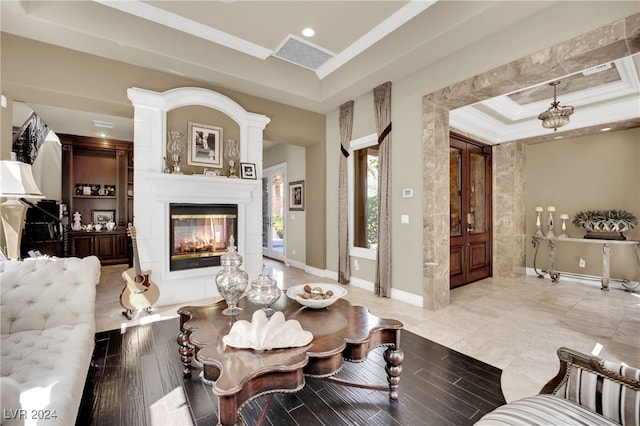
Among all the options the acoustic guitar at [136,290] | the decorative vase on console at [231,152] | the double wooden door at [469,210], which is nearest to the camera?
the acoustic guitar at [136,290]

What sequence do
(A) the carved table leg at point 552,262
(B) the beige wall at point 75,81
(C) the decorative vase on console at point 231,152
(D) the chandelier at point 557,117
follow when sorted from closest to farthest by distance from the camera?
(B) the beige wall at point 75,81, (D) the chandelier at point 557,117, (C) the decorative vase on console at point 231,152, (A) the carved table leg at point 552,262

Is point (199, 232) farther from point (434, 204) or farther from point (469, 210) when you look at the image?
point (469, 210)

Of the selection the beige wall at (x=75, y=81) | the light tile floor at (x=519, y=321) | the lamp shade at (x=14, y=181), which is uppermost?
the beige wall at (x=75, y=81)

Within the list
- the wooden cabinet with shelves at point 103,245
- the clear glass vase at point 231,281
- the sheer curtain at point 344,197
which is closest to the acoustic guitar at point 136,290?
the clear glass vase at point 231,281

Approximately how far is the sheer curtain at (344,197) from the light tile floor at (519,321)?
0.47 metres

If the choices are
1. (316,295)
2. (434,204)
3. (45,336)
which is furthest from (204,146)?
(434,204)

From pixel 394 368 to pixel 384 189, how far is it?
9.18 feet

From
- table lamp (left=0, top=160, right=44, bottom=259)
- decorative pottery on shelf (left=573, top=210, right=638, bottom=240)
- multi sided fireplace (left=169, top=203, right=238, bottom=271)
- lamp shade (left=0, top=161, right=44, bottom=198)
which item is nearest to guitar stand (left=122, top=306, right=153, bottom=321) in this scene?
multi sided fireplace (left=169, top=203, right=238, bottom=271)

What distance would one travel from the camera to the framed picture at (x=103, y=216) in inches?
265

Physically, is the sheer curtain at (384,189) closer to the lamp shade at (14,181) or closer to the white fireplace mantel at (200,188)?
the white fireplace mantel at (200,188)

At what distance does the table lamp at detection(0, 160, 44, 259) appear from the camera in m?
2.50

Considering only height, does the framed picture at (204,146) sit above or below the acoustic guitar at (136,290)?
above

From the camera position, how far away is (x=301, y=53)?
4.11 meters

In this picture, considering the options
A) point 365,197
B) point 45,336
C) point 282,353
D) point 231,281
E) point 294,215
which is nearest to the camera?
point 282,353
